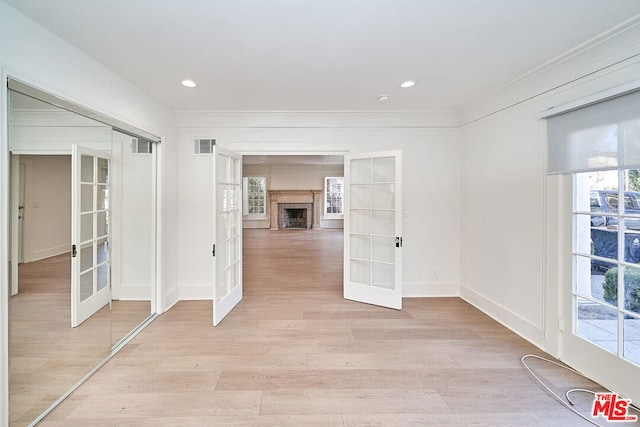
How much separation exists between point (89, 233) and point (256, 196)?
30.0 ft

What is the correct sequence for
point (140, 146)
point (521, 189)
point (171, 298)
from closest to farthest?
1. point (521, 189)
2. point (140, 146)
3. point (171, 298)

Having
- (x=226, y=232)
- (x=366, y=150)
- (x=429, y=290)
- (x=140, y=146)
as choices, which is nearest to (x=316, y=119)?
(x=366, y=150)

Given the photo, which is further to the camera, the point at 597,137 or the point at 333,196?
the point at 333,196

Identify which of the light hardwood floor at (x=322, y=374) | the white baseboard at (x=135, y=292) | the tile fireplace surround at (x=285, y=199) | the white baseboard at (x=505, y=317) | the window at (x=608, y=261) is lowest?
the light hardwood floor at (x=322, y=374)

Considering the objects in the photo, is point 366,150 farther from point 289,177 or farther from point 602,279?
point 289,177

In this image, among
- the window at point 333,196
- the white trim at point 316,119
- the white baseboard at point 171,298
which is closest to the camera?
the white baseboard at point 171,298

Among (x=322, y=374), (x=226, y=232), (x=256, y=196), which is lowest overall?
(x=322, y=374)

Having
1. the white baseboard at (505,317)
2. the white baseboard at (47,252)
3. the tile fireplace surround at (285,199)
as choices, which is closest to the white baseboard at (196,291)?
the white baseboard at (47,252)

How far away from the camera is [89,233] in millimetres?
2385

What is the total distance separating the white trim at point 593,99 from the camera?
72.6 inches

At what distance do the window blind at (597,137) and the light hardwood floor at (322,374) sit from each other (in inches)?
66.6

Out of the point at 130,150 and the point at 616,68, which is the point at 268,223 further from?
the point at 616,68

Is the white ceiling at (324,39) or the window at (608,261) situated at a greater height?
the white ceiling at (324,39)

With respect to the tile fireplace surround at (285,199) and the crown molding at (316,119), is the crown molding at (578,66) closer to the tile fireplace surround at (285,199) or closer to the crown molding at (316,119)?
the crown molding at (316,119)
